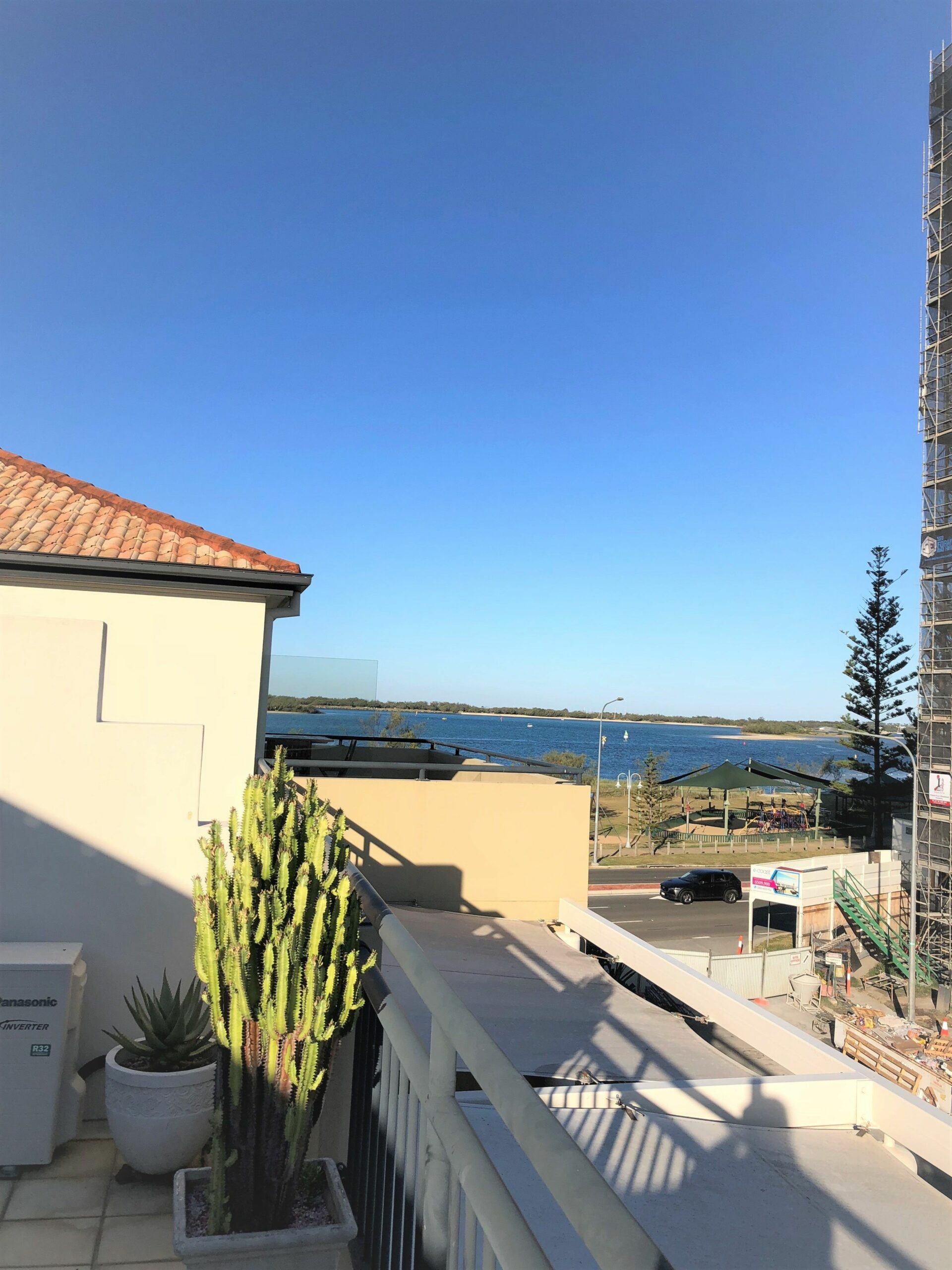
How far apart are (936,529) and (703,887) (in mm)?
14447

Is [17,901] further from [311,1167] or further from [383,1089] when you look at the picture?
[383,1089]

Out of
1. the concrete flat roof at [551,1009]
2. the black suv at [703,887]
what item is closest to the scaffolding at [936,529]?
the black suv at [703,887]

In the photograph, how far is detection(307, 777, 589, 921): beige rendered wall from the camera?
10406 mm

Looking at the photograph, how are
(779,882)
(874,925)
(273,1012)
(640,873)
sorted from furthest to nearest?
(640,873) → (874,925) → (779,882) → (273,1012)

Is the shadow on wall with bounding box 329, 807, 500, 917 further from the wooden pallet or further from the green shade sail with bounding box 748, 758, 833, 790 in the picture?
the green shade sail with bounding box 748, 758, 833, 790

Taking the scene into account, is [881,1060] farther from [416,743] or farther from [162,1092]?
[162,1092]

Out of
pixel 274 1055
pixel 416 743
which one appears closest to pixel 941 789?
pixel 416 743

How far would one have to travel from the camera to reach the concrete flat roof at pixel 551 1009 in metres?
6.12

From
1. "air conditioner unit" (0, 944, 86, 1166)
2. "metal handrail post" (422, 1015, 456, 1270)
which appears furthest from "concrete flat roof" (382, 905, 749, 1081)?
"metal handrail post" (422, 1015, 456, 1270)

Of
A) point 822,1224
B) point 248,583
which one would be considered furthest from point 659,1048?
point 248,583

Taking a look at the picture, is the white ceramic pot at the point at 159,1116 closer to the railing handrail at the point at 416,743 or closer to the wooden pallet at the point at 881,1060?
the railing handrail at the point at 416,743

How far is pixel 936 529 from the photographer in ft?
89.2

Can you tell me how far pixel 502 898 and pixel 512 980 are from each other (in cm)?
317

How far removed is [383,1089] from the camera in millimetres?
2203
